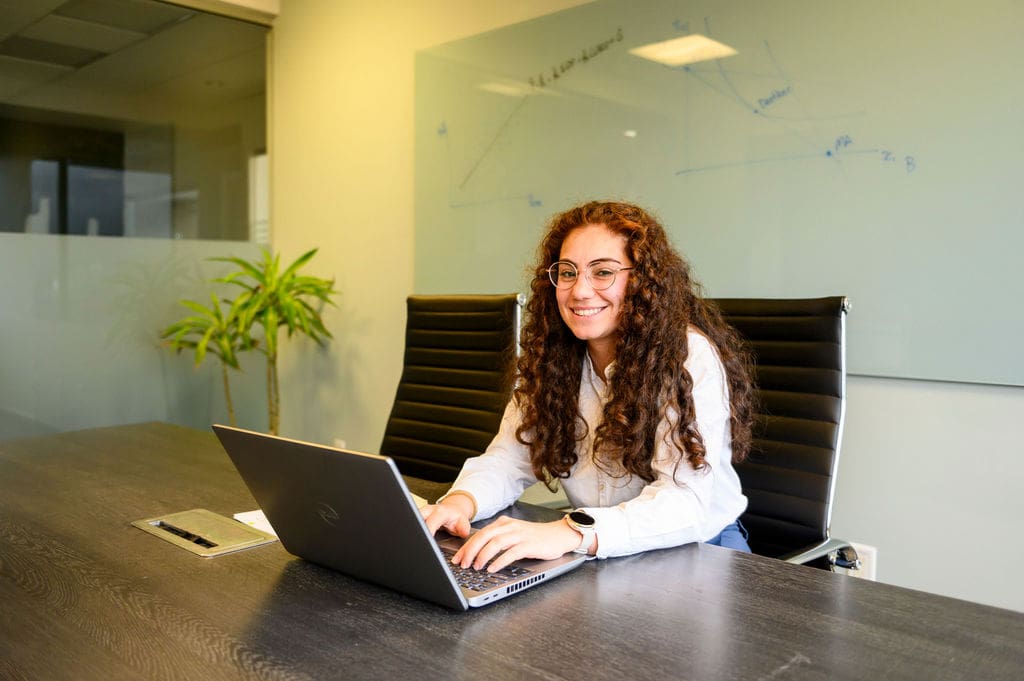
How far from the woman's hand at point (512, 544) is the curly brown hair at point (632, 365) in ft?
1.03

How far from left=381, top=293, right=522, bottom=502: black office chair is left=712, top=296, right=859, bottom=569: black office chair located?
611mm

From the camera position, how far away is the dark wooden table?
898 millimetres

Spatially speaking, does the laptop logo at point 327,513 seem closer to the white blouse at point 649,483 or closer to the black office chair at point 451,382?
the white blouse at point 649,483

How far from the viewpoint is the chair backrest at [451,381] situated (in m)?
2.22

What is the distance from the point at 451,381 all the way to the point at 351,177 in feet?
6.80

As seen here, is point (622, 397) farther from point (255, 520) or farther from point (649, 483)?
point (255, 520)

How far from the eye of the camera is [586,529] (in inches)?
49.5

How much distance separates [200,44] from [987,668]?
430 centimetres

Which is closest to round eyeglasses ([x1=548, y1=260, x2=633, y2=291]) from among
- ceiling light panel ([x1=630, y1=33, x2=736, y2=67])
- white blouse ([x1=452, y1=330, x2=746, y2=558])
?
white blouse ([x1=452, y1=330, x2=746, y2=558])

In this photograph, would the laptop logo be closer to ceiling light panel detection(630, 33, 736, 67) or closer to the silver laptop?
the silver laptop

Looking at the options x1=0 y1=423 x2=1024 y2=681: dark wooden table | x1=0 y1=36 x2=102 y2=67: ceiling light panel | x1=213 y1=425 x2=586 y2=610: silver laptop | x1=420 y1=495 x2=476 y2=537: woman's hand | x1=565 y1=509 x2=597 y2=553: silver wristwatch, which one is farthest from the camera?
x1=0 y1=36 x2=102 y2=67: ceiling light panel

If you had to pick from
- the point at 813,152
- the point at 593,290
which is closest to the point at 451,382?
the point at 593,290

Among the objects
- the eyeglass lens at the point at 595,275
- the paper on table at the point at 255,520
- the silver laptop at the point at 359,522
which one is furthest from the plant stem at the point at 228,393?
the silver laptop at the point at 359,522

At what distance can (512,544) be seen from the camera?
1.20 meters
